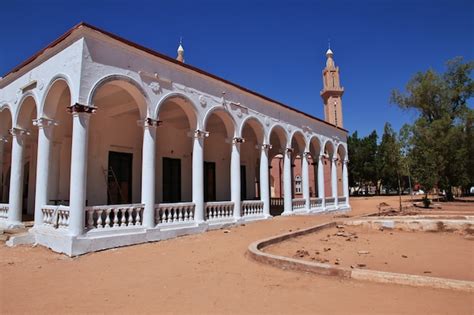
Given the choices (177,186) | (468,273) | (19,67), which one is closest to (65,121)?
(19,67)

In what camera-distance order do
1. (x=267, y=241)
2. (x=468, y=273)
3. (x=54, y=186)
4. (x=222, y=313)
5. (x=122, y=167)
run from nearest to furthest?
(x=222, y=313) < (x=468, y=273) < (x=267, y=241) < (x=54, y=186) < (x=122, y=167)

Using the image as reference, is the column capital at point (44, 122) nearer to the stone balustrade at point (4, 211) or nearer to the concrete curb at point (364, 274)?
the stone balustrade at point (4, 211)

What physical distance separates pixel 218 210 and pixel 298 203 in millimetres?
6313

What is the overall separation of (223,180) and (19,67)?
10387 millimetres

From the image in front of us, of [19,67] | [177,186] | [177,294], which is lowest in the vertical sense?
[177,294]

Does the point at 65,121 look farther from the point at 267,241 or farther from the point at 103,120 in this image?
the point at 267,241

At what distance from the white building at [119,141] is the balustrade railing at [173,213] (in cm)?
4

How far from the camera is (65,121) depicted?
40.7ft

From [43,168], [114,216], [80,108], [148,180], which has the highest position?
[80,108]

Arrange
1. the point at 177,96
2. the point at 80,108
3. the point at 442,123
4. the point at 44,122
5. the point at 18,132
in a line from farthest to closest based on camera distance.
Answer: the point at 442,123 → the point at 18,132 → the point at 177,96 → the point at 44,122 → the point at 80,108

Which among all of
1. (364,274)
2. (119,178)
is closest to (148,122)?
(119,178)

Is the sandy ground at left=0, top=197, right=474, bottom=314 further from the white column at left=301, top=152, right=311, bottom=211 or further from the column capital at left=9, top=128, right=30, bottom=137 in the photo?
the white column at left=301, top=152, right=311, bottom=211

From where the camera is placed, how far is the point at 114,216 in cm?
890

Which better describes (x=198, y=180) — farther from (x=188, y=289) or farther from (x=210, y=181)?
(x=188, y=289)
